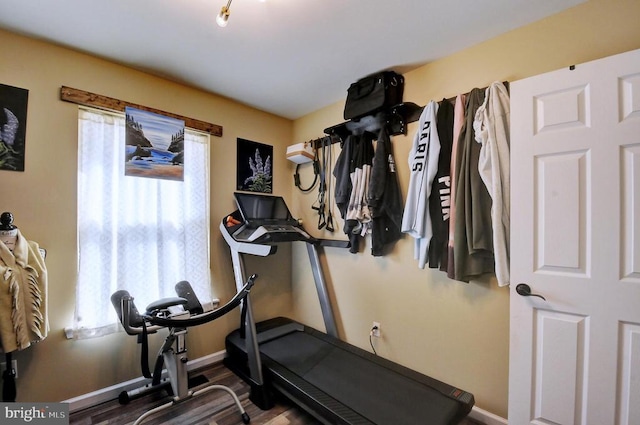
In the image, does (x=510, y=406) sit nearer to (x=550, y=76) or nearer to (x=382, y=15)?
(x=550, y=76)

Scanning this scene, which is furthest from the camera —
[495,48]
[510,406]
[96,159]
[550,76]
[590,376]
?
[96,159]

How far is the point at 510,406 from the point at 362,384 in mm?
840

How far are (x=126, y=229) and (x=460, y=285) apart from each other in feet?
8.31

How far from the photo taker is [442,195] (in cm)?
182

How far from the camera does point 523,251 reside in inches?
56.5

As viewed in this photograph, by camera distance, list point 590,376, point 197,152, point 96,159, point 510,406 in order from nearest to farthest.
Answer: point 590,376
point 510,406
point 96,159
point 197,152

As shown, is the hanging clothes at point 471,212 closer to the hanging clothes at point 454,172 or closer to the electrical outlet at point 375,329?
the hanging clothes at point 454,172

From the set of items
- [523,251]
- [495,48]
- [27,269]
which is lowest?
[27,269]

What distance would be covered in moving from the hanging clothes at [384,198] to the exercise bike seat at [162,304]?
1.50m

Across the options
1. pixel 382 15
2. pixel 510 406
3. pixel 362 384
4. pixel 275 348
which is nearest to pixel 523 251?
pixel 510 406

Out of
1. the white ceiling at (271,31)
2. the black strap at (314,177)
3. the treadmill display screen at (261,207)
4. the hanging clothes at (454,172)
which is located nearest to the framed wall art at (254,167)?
the treadmill display screen at (261,207)

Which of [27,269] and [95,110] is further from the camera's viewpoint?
[95,110]

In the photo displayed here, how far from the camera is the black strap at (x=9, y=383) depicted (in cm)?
150

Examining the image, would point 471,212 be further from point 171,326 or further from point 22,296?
point 22,296
